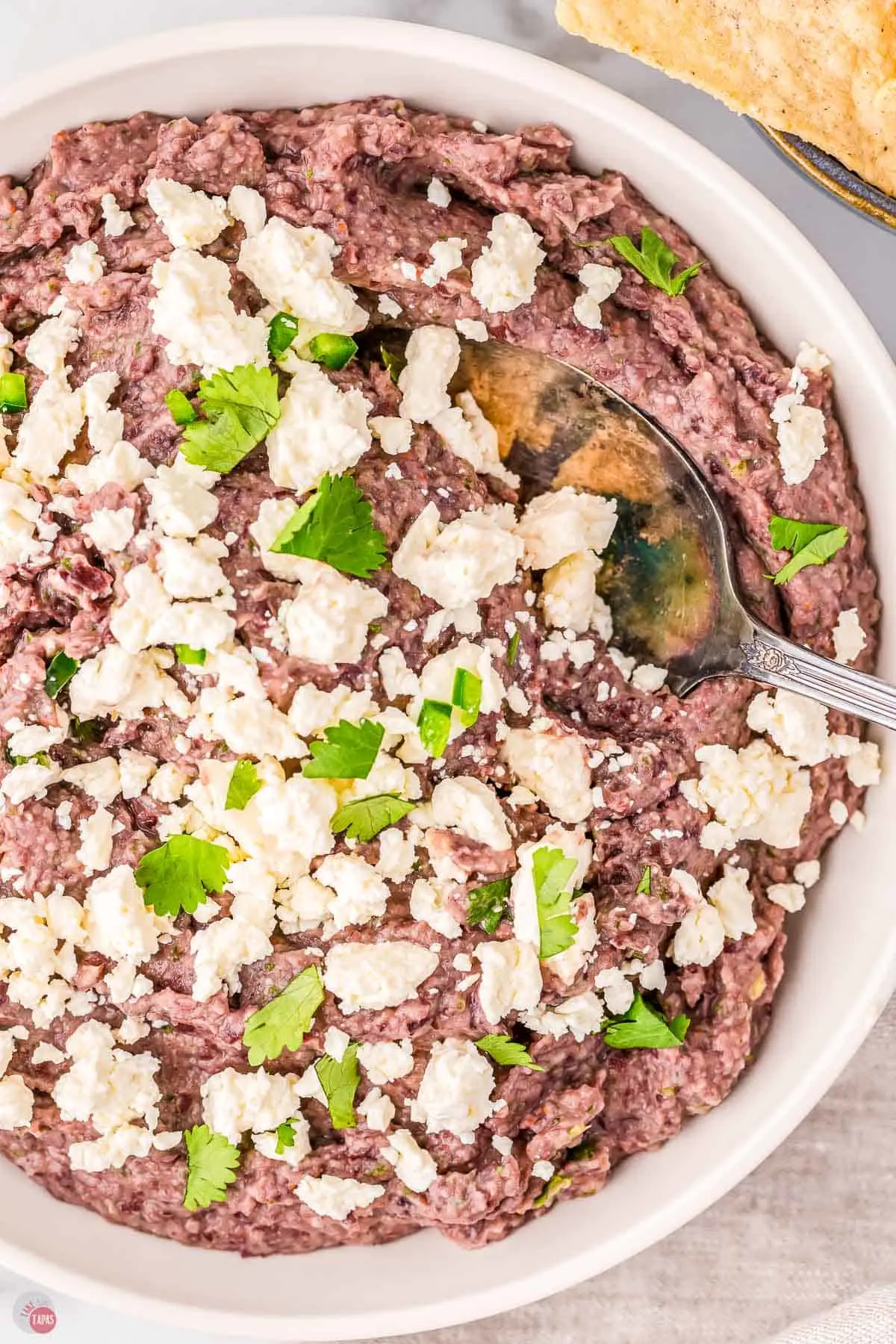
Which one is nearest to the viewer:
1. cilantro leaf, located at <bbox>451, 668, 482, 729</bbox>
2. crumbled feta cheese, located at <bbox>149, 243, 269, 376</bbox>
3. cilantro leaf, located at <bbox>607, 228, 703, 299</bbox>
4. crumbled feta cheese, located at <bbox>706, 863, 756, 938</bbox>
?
crumbled feta cheese, located at <bbox>149, 243, 269, 376</bbox>

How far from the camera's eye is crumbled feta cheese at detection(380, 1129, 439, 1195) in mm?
2453

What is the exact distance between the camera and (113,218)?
2.32 metres

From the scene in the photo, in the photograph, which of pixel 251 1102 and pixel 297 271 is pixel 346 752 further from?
pixel 297 271

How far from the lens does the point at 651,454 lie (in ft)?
8.22

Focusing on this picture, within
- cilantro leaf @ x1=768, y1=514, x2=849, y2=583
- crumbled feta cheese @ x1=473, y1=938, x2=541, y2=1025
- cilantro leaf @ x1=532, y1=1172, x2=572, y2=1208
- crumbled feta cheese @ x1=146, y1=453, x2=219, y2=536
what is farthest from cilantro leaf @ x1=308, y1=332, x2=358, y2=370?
cilantro leaf @ x1=532, y1=1172, x2=572, y2=1208

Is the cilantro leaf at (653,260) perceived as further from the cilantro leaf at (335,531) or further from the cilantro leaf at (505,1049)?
the cilantro leaf at (505,1049)

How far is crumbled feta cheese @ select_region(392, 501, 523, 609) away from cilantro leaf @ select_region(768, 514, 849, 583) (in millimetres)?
488

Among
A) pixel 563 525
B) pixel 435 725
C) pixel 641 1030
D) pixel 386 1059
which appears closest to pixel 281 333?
pixel 563 525

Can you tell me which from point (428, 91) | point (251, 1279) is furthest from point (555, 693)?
point (251, 1279)

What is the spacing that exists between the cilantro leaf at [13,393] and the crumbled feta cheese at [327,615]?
0.56 m

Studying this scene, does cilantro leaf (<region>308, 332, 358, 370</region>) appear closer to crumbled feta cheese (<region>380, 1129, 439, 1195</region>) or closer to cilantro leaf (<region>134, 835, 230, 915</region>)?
cilantro leaf (<region>134, 835, 230, 915</region>)

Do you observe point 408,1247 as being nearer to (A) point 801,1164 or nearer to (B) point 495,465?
(A) point 801,1164

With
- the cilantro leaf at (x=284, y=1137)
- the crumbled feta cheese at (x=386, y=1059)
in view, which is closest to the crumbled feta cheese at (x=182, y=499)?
the crumbled feta cheese at (x=386, y=1059)

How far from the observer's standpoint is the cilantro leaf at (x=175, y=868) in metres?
2.32
